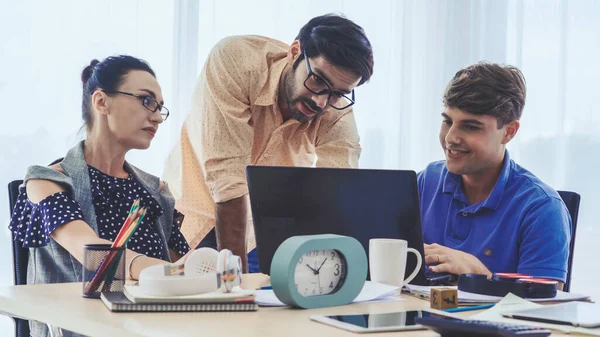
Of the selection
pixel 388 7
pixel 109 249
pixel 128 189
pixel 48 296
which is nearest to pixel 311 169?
pixel 109 249

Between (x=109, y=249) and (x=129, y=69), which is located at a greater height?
(x=129, y=69)

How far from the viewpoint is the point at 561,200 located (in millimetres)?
1868

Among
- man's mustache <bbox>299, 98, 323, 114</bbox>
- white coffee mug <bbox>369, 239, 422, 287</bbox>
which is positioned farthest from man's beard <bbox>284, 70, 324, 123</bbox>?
white coffee mug <bbox>369, 239, 422, 287</bbox>

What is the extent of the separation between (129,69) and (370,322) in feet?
4.03

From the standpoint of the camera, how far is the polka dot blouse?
168 centimetres

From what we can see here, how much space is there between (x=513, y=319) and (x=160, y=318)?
0.52m

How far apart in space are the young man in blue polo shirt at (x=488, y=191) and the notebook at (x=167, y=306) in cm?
76

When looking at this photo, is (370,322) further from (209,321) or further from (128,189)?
(128,189)

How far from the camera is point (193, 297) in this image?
1.16 m

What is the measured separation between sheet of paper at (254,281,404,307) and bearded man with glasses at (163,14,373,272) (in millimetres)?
687

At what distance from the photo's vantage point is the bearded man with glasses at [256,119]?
82.7 inches

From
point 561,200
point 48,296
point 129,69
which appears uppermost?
point 129,69

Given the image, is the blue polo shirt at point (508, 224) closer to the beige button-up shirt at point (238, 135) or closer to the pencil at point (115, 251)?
the beige button-up shirt at point (238, 135)

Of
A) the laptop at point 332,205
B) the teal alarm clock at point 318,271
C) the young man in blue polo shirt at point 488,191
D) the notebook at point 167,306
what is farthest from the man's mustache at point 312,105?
the notebook at point 167,306
